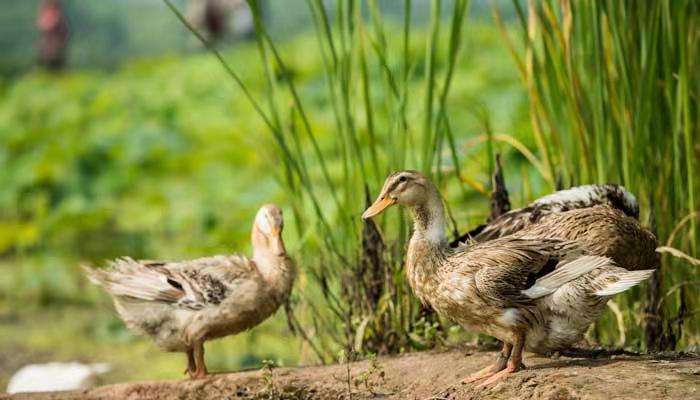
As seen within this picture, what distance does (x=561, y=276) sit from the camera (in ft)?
13.7

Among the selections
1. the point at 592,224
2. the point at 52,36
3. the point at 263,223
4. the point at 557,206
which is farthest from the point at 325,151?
the point at 52,36

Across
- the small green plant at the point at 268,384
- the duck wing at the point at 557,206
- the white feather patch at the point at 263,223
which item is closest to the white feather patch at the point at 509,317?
the duck wing at the point at 557,206

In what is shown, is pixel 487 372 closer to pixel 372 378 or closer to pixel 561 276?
pixel 561 276

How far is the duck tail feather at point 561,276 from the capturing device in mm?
4168

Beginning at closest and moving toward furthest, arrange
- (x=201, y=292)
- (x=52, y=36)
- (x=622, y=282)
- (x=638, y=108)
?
(x=622, y=282), (x=201, y=292), (x=638, y=108), (x=52, y=36)

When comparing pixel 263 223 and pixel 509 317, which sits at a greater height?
pixel 263 223

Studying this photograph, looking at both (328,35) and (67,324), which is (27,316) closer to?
(67,324)

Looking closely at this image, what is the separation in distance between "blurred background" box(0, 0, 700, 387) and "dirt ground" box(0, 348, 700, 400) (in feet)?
1.27

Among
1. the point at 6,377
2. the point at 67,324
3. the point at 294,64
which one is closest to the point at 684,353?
the point at 6,377

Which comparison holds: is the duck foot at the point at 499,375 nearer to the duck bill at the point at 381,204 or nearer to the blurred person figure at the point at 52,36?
the duck bill at the point at 381,204

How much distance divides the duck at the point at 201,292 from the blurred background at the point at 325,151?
0.35 m

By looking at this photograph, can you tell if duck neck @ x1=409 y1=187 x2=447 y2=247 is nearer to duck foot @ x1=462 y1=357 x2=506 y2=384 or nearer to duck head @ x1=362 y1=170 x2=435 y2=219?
duck head @ x1=362 y1=170 x2=435 y2=219

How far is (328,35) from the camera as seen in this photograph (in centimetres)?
508

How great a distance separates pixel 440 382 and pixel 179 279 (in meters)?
1.09
